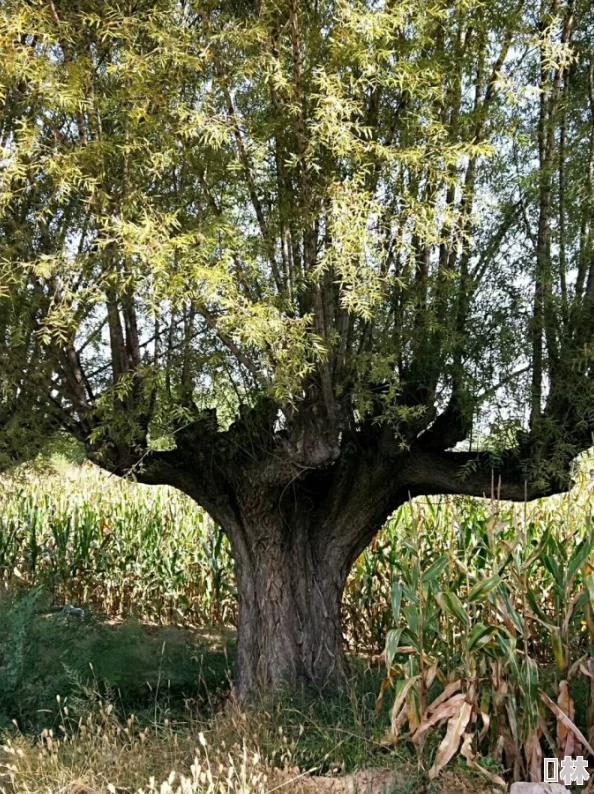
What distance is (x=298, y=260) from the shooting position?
359 cm

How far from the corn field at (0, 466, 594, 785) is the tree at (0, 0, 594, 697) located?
58 centimetres

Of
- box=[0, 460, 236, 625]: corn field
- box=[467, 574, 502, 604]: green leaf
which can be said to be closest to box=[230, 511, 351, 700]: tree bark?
box=[467, 574, 502, 604]: green leaf

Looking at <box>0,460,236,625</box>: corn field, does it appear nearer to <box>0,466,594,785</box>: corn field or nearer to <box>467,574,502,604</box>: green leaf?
<box>0,466,594,785</box>: corn field

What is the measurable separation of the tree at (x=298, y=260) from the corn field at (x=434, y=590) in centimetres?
58

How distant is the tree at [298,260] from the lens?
2.94 meters

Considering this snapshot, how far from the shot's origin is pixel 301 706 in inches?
166

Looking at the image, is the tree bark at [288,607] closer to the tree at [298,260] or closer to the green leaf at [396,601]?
the tree at [298,260]

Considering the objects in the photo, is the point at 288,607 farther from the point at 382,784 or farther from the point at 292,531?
the point at 382,784

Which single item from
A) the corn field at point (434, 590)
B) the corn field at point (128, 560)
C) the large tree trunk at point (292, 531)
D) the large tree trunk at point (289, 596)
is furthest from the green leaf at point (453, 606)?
the corn field at point (128, 560)

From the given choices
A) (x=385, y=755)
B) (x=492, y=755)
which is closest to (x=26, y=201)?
(x=385, y=755)

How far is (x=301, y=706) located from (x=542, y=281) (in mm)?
2629

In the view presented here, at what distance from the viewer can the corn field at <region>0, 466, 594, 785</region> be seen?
324 cm

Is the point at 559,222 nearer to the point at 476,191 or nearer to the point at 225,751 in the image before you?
the point at 476,191

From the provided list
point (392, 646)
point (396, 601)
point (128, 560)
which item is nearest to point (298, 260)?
point (396, 601)
